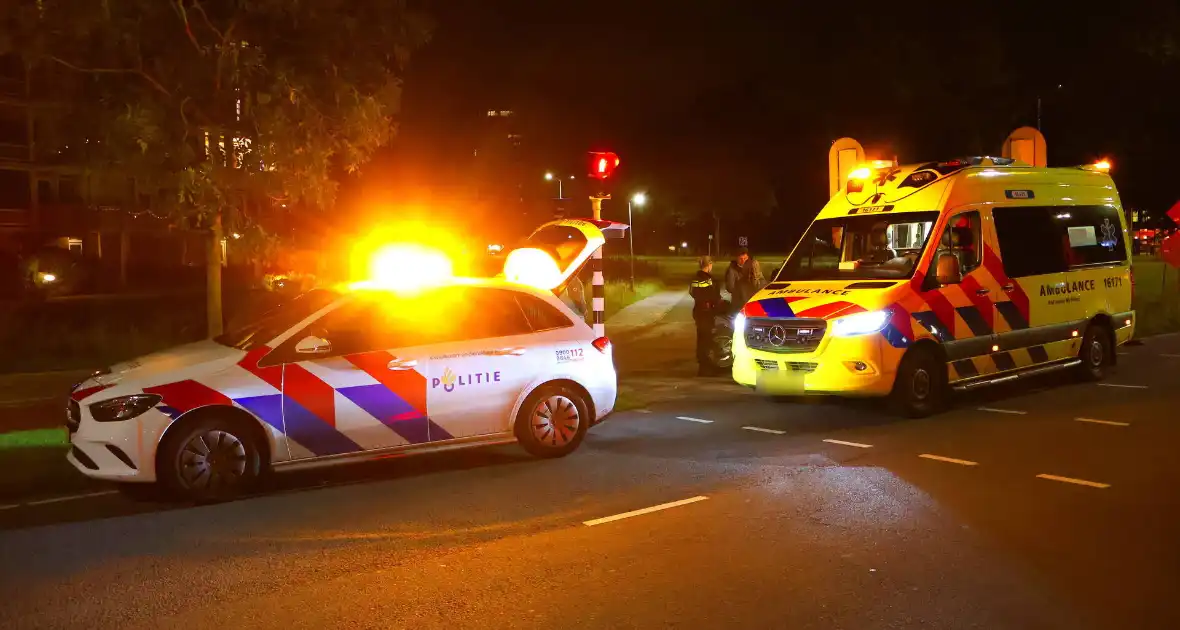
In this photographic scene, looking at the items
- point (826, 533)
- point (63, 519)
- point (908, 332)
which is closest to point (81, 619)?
point (63, 519)

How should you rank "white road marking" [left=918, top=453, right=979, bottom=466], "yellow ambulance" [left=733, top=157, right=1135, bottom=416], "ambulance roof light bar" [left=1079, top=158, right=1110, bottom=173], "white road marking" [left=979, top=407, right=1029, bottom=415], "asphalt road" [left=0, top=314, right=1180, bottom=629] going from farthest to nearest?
"ambulance roof light bar" [left=1079, top=158, right=1110, bottom=173]
"white road marking" [left=979, top=407, right=1029, bottom=415]
"yellow ambulance" [left=733, top=157, right=1135, bottom=416]
"white road marking" [left=918, top=453, right=979, bottom=466]
"asphalt road" [left=0, top=314, right=1180, bottom=629]

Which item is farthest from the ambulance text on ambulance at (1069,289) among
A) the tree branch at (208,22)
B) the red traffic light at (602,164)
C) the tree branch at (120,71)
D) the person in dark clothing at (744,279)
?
the tree branch at (120,71)

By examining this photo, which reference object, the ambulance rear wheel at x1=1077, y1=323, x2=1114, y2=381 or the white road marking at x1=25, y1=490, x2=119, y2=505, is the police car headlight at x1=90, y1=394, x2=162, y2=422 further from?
the ambulance rear wheel at x1=1077, y1=323, x2=1114, y2=381

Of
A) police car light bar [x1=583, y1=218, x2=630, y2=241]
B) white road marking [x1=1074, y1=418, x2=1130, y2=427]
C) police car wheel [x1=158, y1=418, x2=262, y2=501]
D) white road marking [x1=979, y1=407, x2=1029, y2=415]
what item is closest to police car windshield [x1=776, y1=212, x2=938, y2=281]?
white road marking [x1=979, y1=407, x2=1029, y2=415]

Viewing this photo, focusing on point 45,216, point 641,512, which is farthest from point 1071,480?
point 45,216

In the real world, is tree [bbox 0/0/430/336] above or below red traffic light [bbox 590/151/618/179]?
above

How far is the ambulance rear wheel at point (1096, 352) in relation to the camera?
488 inches

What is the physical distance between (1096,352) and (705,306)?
507cm

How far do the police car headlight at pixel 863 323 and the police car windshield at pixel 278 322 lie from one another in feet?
16.1

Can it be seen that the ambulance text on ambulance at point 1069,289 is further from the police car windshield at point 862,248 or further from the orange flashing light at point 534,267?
the orange flashing light at point 534,267

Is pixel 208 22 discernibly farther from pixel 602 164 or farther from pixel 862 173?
pixel 862 173

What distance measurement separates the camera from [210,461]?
23.4 ft

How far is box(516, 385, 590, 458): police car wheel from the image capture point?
27.5 feet

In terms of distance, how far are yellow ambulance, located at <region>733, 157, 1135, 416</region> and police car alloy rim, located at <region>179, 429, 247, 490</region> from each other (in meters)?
5.48
